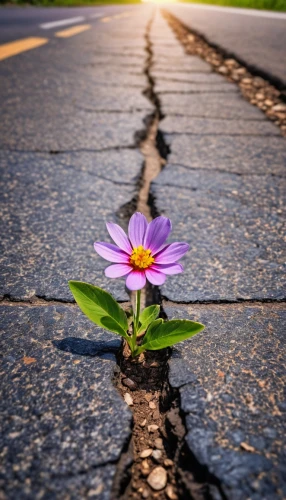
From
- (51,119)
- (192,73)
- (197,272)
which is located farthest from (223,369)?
(192,73)

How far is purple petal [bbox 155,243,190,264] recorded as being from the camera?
82cm

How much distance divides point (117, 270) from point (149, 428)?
1.10ft

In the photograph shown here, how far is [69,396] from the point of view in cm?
76

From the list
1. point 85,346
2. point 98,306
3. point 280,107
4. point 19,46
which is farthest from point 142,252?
point 19,46

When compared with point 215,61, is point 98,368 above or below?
below

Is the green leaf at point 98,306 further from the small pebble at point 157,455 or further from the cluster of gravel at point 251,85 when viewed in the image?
the cluster of gravel at point 251,85

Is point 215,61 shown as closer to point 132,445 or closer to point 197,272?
point 197,272

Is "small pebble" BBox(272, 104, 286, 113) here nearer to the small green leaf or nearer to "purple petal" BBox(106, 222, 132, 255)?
"purple petal" BBox(106, 222, 132, 255)

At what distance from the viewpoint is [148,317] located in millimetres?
922

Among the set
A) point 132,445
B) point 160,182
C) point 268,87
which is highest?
point 268,87

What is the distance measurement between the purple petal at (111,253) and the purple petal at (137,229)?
0.04m

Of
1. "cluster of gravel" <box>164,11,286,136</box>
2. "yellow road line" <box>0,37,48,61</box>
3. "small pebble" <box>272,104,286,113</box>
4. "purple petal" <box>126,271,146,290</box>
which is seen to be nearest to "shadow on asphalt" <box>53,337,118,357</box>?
"purple petal" <box>126,271,146,290</box>

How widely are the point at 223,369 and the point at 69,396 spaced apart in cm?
34

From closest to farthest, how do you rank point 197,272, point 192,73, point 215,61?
1. point 197,272
2. point 192,73
3. point 215,61
